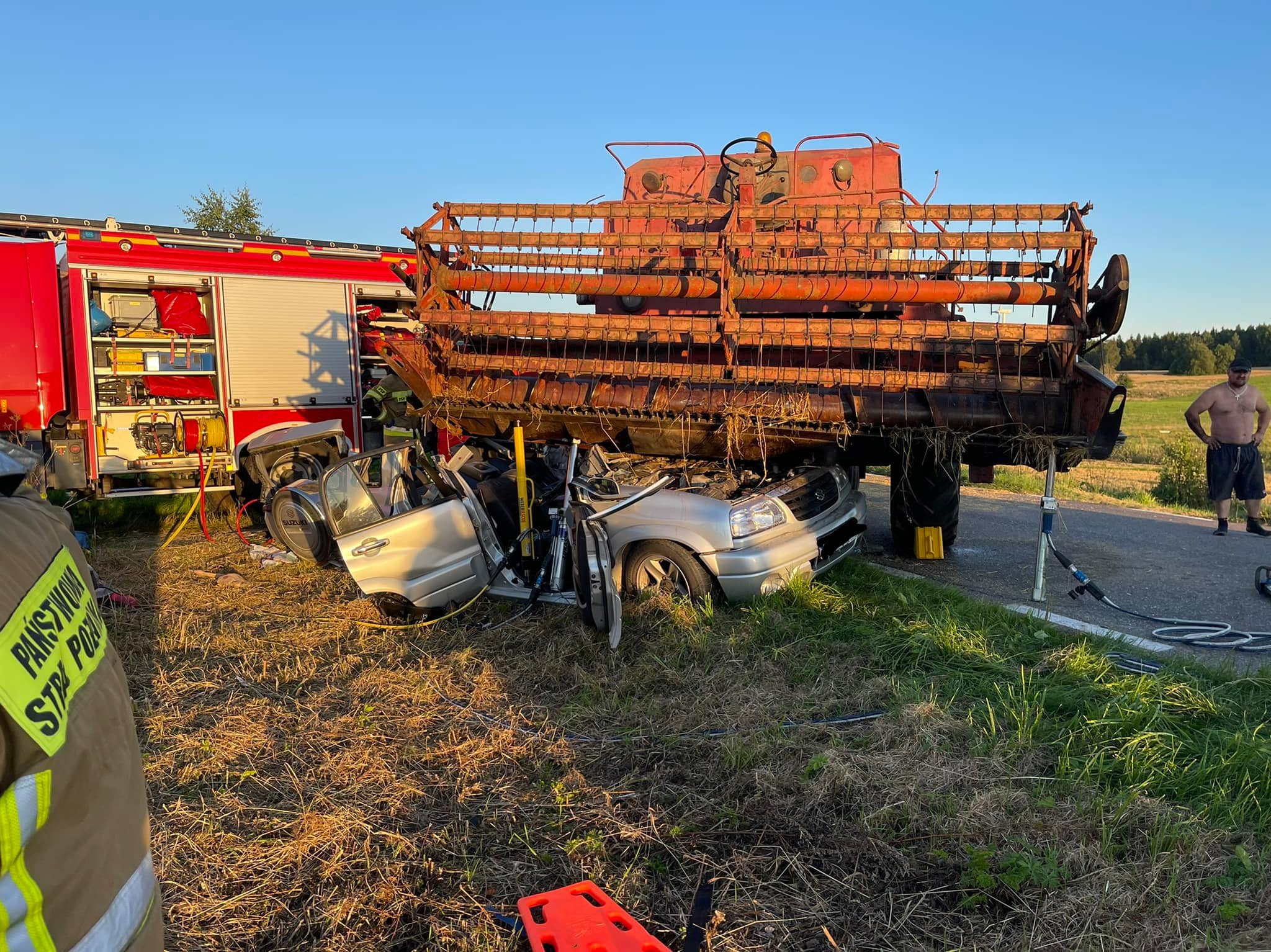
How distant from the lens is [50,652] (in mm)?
1138

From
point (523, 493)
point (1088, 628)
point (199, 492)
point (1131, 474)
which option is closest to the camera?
point (1088, 628)

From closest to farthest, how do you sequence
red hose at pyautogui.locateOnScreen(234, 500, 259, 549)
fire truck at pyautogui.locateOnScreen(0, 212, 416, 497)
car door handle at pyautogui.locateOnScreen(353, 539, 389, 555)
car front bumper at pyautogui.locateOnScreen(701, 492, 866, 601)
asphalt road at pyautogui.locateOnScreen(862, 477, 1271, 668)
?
car front bumper at pyautogui.locateOnScreen(701, 492, 866, 601)
car door handle at pyautogui.locateOnScreen(353, 539, 389, 555)
asphalt road at pyautogui.locateOnScreen(862, 477, 1271, 668)
fire truck at pyautogui.locateOnScreen(0, 212, 416, 497)
red hose at pyautogui.locateOnScreen(234, 500, 259, 549)

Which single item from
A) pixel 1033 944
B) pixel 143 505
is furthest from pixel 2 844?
pixel 143 505

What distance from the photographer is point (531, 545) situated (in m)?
5.93

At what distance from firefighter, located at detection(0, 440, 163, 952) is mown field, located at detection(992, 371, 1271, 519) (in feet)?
32.6

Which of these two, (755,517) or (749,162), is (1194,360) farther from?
(755,517)

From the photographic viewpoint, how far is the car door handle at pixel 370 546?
546 cm

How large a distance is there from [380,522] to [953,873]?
3971 millimetres

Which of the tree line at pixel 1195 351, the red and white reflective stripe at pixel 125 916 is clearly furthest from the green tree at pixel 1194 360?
the red and white reflective stripe at pixel 125 916

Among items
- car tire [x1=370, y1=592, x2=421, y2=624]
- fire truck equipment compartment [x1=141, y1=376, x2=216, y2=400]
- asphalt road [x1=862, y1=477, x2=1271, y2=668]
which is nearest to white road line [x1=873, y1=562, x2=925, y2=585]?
asphalt road [x1=862, y1=477, x2=1271, y2=668]

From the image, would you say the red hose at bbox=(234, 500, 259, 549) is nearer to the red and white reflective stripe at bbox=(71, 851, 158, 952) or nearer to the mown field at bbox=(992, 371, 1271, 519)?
the red and white reflective stripe at bbox=(71, 851, 158, 952)

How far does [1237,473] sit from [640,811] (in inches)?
317

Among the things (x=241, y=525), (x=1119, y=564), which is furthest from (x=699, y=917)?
(x=241, y=525)

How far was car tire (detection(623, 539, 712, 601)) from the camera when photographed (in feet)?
17.8
